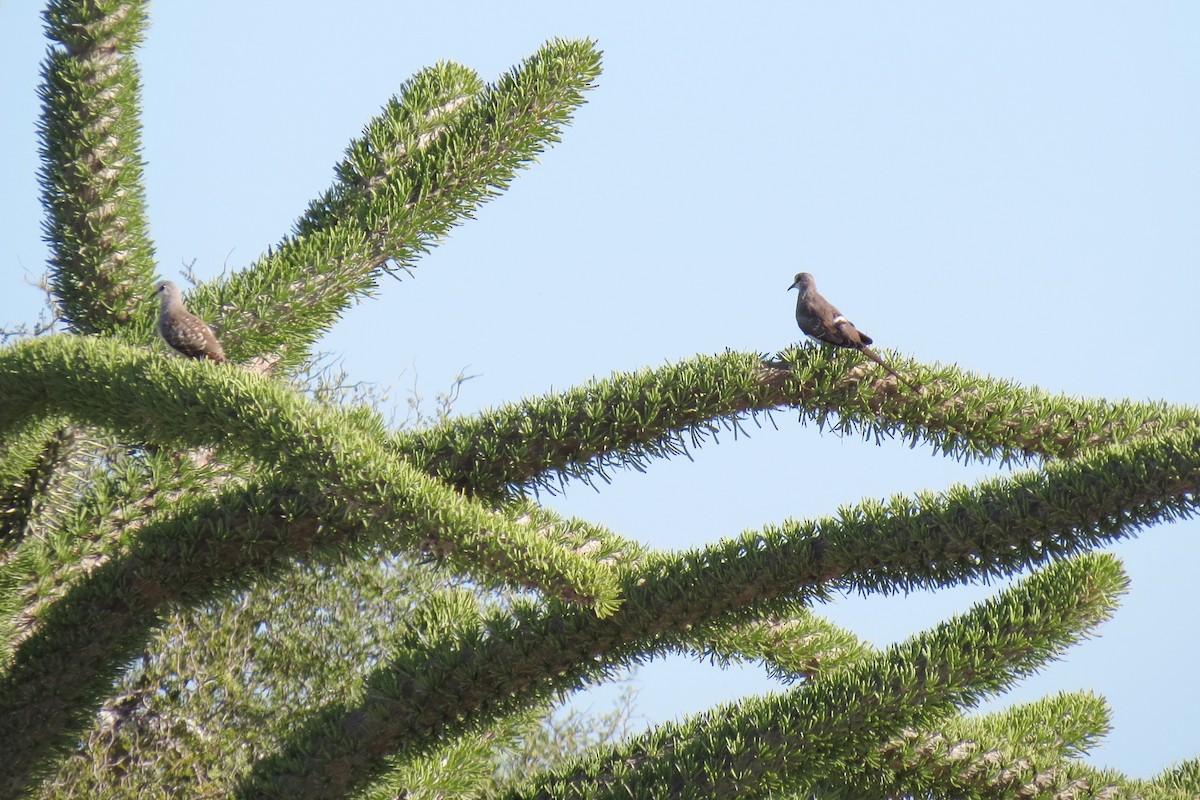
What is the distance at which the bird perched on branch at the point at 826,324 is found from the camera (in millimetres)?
3249

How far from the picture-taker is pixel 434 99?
12.6 feet

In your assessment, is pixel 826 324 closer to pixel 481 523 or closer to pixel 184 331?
pixel 481 523

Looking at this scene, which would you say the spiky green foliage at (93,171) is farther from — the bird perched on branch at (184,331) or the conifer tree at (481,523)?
the bird perched on branch at (184,331)

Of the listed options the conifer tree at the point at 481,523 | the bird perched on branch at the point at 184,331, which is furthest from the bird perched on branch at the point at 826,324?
the bird perched on branch at the point at 184,331

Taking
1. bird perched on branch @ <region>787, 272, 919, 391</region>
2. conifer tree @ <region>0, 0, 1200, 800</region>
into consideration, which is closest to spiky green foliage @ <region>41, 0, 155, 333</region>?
conifer tree @ <region>0, 0, 1200, 800</region>

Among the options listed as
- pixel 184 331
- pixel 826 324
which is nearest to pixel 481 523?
pixel 184 331

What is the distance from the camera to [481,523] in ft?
7.79

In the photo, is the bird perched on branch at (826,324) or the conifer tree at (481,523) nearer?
the conifer tree at (481,523)

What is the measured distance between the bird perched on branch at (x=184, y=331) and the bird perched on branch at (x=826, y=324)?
184cm

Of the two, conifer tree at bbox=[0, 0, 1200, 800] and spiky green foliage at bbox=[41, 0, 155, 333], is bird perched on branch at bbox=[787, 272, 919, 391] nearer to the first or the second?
conifer tree at bbox=[0, 0, 1200, 800]

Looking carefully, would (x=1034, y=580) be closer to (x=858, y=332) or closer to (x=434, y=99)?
(x=858, y=332)

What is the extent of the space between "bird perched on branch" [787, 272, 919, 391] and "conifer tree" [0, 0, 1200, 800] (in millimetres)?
69

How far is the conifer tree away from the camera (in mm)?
2482

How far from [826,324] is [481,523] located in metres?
1.91
